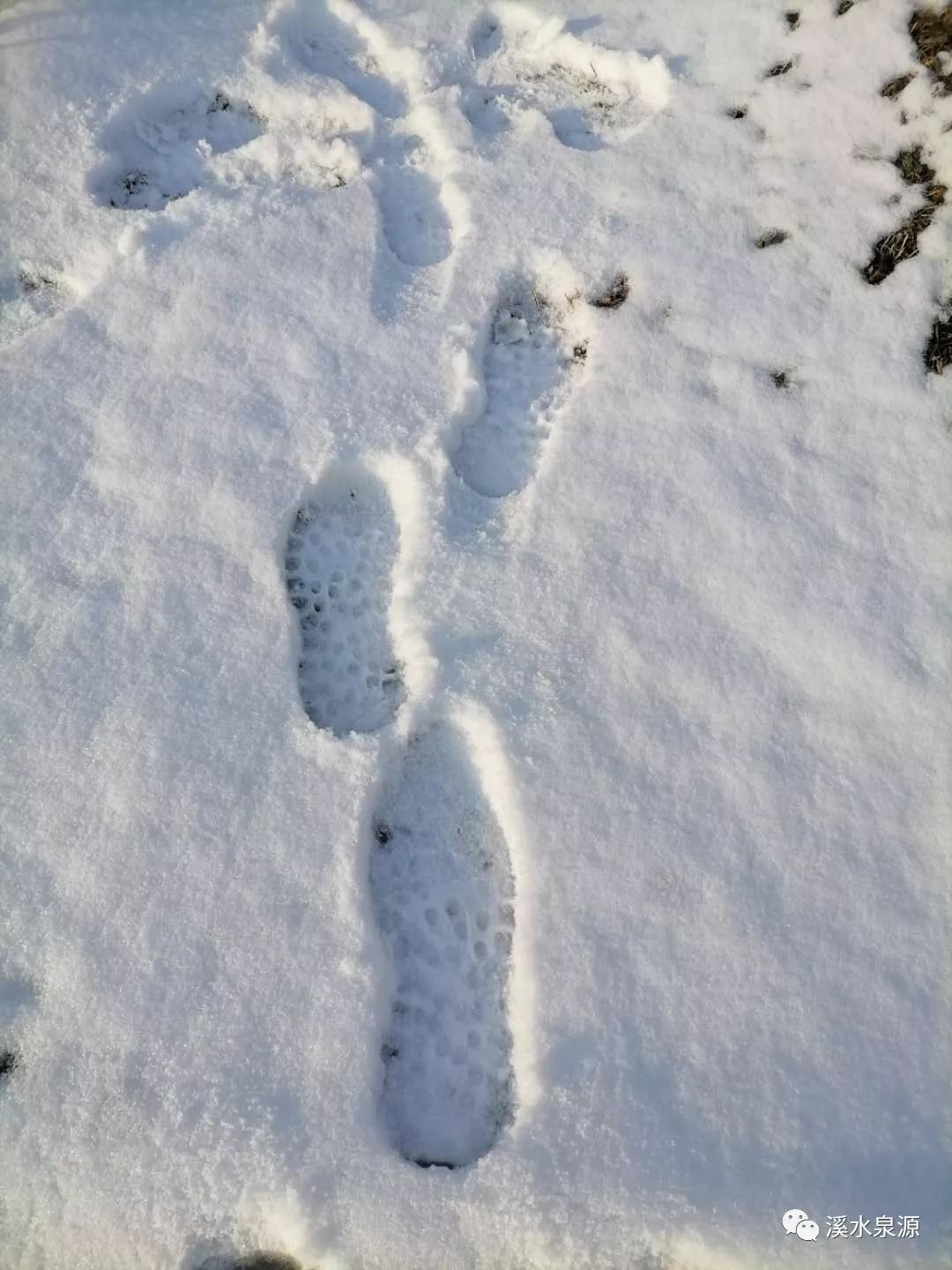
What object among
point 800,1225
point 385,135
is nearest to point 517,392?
point 385,135

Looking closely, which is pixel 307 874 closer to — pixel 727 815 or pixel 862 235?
pixel 727 815

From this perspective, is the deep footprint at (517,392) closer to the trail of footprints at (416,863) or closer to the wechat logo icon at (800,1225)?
the trail of footprints at (416,863)

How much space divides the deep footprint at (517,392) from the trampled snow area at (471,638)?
0.02 metres

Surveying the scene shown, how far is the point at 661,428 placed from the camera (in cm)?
278

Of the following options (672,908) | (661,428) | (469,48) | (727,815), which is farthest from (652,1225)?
(469,48)

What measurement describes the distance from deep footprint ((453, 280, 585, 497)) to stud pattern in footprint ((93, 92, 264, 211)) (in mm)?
1125

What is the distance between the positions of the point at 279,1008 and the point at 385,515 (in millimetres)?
1363

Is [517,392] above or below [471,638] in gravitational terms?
above

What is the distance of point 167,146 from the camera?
10.0ft

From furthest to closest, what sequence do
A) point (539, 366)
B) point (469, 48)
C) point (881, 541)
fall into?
point (469, 48) < point (539, 366) < point (881, 541)

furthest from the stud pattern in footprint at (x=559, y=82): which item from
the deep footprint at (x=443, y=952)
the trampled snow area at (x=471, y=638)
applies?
the deep footprint at (x=443, y=952)

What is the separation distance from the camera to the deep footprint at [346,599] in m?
2.49

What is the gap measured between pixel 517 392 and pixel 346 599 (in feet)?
2.85

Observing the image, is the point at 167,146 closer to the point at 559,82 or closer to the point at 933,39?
the point at 559,82
